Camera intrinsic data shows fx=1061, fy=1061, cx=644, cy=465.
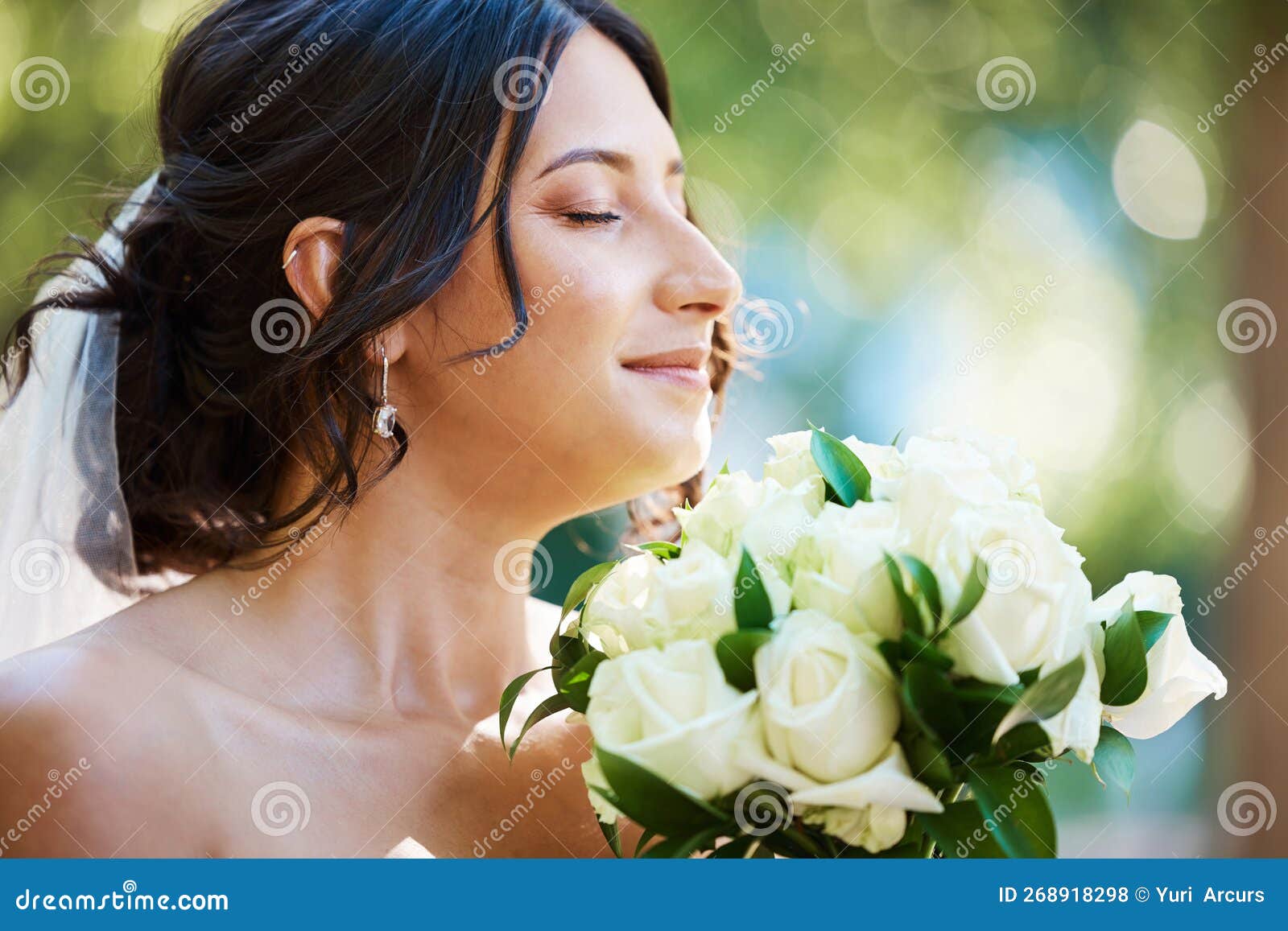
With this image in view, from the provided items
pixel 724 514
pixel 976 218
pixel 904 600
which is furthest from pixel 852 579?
pixel 976 218

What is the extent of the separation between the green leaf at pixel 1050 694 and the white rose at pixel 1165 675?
13 cm

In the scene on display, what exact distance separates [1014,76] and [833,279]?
32.7 inches

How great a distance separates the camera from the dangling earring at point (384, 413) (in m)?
1.39

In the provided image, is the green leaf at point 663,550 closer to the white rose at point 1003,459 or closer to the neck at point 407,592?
the white rose at point 1003,459

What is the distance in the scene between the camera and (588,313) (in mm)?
1317

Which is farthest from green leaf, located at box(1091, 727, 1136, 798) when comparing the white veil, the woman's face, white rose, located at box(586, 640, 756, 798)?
the white veil

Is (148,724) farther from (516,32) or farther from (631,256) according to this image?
(516,32)

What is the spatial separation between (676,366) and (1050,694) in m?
0.72

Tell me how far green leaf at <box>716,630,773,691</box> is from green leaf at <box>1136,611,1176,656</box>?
351 mm

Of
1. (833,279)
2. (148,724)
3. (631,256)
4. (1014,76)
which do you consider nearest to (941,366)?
(833,279)

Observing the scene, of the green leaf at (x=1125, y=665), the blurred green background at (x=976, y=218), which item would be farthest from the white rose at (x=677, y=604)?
the blurred green background at (x=976, y=218)

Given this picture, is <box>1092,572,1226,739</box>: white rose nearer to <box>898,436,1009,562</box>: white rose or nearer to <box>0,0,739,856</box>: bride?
<box>898,436,1009,562</box>: white rose

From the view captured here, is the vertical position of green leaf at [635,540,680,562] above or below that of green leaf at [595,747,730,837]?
above

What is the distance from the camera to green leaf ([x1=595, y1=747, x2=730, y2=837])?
0.80 meters
